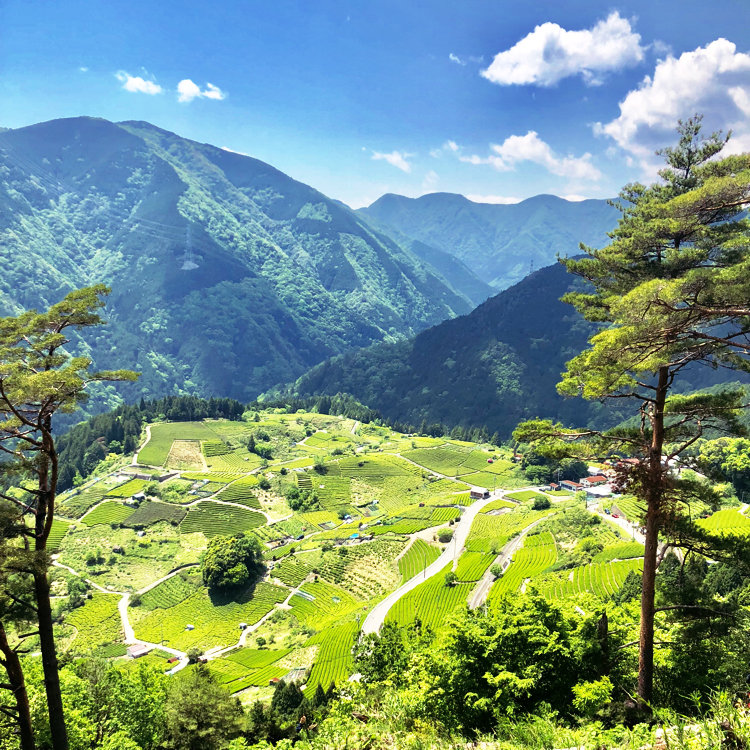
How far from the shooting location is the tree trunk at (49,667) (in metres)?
14.1

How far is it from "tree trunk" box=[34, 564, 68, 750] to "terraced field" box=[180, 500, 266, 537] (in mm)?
81891

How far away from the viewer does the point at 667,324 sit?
40.1 feet

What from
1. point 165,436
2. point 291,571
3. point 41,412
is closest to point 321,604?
point 291,571

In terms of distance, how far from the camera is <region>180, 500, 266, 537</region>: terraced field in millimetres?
92875

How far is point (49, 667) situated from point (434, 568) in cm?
6393

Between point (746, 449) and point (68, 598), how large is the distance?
369 ft

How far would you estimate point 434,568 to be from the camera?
71750mm

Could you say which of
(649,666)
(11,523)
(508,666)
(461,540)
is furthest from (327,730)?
(461,540)

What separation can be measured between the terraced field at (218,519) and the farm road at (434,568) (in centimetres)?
4006

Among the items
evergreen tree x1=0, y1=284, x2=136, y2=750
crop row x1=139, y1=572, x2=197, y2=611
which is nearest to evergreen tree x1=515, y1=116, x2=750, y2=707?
evergreen tree x1=0, y1=284, x2=136, y2=750

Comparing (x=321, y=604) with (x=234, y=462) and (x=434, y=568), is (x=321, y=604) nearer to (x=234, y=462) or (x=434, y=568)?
(x=434, y=568)

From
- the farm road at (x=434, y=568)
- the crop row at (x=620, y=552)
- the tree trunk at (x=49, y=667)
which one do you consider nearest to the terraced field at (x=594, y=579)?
the crop row at (x=620, y=552)

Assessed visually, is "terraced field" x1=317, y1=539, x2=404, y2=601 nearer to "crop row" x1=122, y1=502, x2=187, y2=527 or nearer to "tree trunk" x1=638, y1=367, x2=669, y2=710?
"crop row" x1=122, y1=502, x2=187, y2=527

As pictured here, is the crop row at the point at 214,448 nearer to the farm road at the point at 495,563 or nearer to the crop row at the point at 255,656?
the crop row at the point at 255,656
